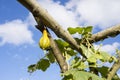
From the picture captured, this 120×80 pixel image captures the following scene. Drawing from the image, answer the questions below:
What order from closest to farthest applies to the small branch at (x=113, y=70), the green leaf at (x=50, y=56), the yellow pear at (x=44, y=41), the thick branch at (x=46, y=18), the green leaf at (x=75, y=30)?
1. the thick branch at (x=46, y=18)
2. the yellow pear at (x=44, y=41)
3. the small branch at (x=113, y=70)
4. the green leaf at (x=75, y=30)
5. the green leaf at (x=50, y=56)

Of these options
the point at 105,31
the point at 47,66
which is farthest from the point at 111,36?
the point at 47,66

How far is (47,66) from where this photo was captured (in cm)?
223

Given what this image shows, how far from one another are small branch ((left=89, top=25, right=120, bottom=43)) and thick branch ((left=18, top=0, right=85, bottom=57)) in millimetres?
184

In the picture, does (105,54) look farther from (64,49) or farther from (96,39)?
(64,49)

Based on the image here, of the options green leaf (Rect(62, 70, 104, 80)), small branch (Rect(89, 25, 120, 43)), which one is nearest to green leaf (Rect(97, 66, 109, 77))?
small branch (Rect(89, 25, 120, 43))

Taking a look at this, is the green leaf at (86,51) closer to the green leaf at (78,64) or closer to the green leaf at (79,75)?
the green leaf at (78,64)

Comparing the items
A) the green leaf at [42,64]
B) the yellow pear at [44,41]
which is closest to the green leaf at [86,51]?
the yellow pear at [44,41]

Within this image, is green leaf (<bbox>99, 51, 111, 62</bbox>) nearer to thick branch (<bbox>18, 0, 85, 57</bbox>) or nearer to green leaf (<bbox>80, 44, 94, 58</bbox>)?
green leaf (<bbox>80, 44, 94, 58</bbox>)

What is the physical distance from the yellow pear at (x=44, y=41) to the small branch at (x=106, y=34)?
355mm

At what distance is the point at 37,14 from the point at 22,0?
0.56 ft

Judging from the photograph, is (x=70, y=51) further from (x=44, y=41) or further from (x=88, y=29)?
(x=44, y=41)

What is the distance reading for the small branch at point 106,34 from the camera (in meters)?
1.92

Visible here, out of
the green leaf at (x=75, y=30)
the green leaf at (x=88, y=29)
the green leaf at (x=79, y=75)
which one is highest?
the green leaf at (x=75, y=30)

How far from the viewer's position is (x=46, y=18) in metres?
1.63
